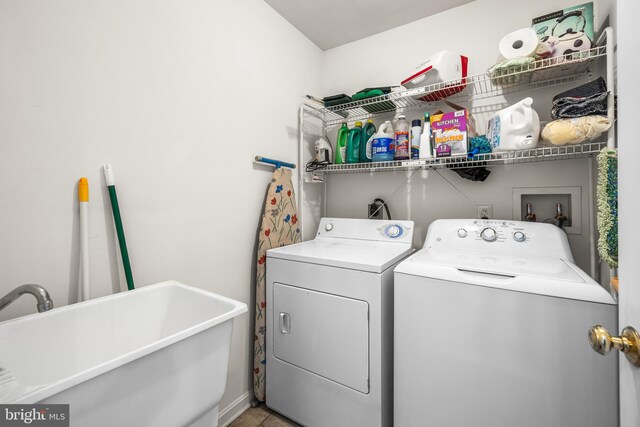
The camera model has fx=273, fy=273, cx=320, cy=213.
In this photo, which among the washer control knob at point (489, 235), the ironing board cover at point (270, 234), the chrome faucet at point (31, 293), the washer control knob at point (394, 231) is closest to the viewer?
the chrome faucet at point (31, 293)

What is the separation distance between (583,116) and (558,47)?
1.39ft

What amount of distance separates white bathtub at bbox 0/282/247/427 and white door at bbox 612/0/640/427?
3.25 ft

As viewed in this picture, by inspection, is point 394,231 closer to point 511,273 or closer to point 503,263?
point 503,263

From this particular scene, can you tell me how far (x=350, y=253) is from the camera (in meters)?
1.61

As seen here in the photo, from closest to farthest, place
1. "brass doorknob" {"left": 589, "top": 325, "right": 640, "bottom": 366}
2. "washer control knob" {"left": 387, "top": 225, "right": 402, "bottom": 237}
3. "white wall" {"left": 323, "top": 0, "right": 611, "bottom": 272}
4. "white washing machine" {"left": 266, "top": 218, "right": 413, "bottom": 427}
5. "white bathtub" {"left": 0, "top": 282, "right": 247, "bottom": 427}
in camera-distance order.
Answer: "brass doorknob" {"left": 589, "top": 325, "right": 640, "bottom": 366}
"white bathtub" {"left": 0, "top": 282, "right": 247, "bottom": 427}
"white washing machine" {"left": 266, "top": 218, "right": 413, "bottom": 427}
"white wall" {"left": 323, "top": 0, "right": 611, "bottom": 272}
"washer control knob" {"left": 387, "top": 225, "right": 402, "bottom": 237}

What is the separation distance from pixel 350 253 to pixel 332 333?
1.46 ft

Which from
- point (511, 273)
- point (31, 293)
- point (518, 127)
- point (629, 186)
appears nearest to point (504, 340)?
point (511, 273)

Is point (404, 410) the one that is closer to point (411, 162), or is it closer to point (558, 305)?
point (558, 305)

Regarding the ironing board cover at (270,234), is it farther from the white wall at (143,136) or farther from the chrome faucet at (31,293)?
the chrome faucet at (31,293)

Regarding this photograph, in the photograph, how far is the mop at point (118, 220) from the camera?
1.09 metres

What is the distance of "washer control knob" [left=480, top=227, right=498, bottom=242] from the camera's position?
4.88 feet

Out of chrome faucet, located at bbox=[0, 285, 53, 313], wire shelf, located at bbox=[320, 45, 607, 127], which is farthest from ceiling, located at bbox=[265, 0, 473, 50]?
chrome faucet, located at bbox=[0, 285, 53, 313]

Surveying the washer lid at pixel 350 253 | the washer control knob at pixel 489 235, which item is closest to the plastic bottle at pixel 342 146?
the washer lid at pixel 350 253

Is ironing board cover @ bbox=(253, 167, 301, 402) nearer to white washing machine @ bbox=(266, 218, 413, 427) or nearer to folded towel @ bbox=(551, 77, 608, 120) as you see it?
white washing machine @ bbox=(266, 218, 413, 427)
